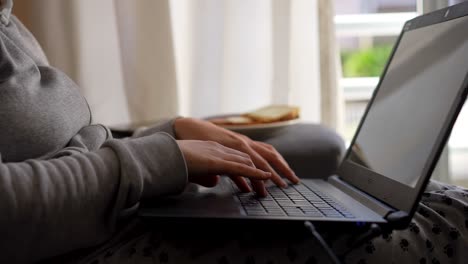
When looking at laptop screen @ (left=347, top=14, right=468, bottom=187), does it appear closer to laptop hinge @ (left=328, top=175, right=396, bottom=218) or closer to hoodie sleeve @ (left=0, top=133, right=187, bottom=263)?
laptop hinge @ (left=328, top=175, right=396, bottom=218)

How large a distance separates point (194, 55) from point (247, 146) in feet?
3.59

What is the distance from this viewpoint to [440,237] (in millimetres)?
670

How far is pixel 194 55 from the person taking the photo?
1893mm

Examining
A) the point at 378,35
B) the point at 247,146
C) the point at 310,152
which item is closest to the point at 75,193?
the point at 247,146

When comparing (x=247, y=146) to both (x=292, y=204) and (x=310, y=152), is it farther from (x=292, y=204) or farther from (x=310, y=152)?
(x=310, y=152)

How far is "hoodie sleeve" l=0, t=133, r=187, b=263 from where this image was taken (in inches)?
22.3

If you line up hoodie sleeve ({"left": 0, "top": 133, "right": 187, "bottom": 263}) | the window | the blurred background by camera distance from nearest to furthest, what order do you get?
hoodie sleeve ({"left": 0, "top": 133, "right": 187, "bottom": 263}), the blurred background, the window

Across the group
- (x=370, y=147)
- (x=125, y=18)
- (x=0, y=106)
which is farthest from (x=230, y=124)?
(x=125, y=18)

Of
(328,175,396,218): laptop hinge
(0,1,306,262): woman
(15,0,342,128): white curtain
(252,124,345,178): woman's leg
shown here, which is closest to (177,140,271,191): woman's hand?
(0,1,306,262): woman

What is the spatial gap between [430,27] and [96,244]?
0.57 m

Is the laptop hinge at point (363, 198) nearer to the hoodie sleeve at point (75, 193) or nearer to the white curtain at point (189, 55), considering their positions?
the hoodie sleeve at point (75, 193)

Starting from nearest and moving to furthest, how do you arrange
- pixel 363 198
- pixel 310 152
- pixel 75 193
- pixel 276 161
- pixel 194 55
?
pixel 75 193
pixel 363 198
pixel 276 161
pixel 310 152
pixel 194 55

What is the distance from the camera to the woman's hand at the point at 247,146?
0.81 m

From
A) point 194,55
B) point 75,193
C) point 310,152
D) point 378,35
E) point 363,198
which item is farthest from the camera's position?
point 378,35
